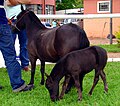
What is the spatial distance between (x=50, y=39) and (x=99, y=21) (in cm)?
1893

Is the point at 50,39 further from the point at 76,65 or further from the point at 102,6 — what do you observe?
the point at 102,6

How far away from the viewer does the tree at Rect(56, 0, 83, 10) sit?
6562 cm

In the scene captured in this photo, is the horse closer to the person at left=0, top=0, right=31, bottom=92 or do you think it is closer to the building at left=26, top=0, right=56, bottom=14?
the person at left=0, top=0, right=31, bottom=92

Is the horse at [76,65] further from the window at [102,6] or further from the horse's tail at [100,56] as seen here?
the window at [102,6]

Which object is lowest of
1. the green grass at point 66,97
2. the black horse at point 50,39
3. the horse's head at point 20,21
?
the green grass at point 66,97

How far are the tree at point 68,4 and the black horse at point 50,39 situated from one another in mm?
58731

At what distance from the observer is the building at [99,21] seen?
23.9 metres

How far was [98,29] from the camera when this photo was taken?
25078mm

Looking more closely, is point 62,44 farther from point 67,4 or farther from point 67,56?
→ point 67,4

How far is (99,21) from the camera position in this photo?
81.2 feet

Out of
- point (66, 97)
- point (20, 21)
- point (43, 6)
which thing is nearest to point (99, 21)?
point (20, 21)

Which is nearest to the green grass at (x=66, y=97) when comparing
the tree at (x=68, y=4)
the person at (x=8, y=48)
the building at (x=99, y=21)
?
the person at (x=8, y=48)

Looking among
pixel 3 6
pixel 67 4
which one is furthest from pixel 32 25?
pixel 67 4

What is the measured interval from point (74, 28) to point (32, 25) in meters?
1.23
